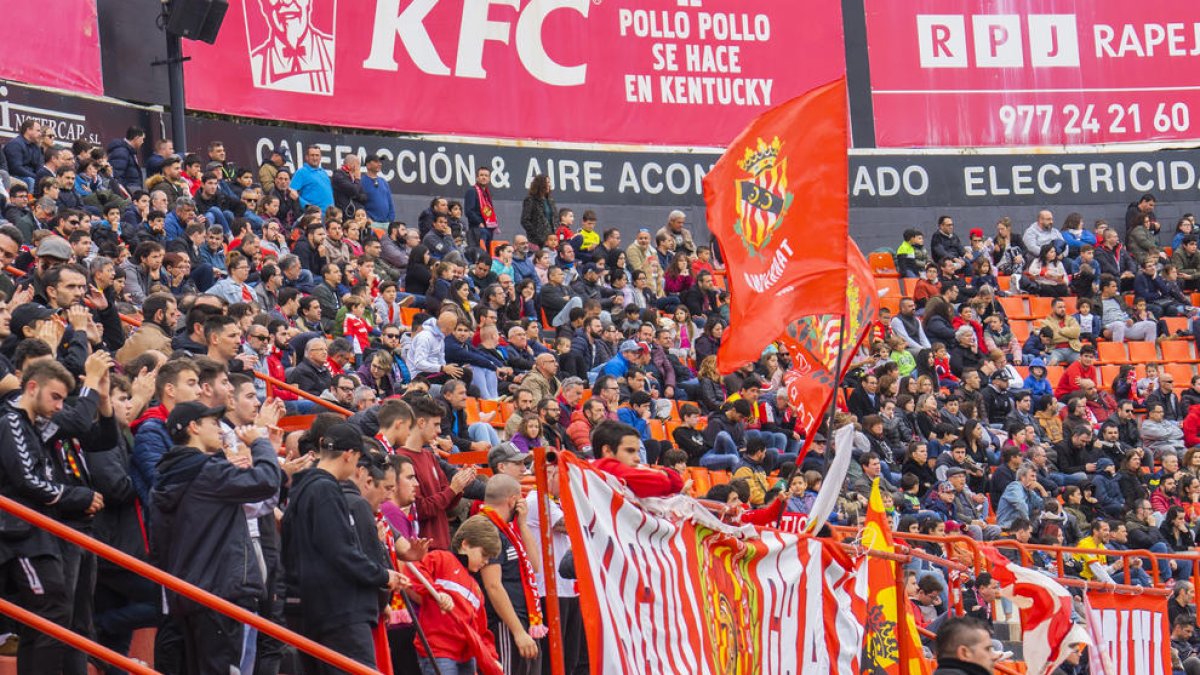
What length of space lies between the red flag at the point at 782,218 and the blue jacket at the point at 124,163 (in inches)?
375

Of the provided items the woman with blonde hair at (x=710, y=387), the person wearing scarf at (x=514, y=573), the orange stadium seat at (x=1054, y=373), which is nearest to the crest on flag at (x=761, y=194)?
the person wearing scarf at (x=514, y=573)

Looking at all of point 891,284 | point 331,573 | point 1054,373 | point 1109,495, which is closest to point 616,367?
point 1109,495

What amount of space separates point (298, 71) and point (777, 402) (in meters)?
7.26

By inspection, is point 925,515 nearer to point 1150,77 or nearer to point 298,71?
point 298,71

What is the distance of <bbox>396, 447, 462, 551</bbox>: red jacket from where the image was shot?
30.8ft

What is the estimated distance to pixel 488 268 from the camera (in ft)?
63.8

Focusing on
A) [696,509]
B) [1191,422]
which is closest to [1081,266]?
[1191,422]

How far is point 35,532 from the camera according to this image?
724 cm

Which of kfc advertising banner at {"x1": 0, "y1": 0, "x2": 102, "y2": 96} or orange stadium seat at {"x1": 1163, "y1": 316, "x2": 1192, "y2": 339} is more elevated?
kfc advertising banner at {"x1": 0, "y1": 0, "x2": 102, "y2": 96}

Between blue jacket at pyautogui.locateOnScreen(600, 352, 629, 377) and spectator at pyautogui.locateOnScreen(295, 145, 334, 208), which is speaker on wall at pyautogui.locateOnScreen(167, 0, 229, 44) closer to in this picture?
spectator at pyautogui.locateOnScreen(295, 145, 334, 208)

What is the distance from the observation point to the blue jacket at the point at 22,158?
16.5 metres

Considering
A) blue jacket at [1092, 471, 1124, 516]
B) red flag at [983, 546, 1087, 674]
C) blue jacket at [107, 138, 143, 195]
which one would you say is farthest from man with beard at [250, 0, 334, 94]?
red flag at [983, 546, 1087, 674]

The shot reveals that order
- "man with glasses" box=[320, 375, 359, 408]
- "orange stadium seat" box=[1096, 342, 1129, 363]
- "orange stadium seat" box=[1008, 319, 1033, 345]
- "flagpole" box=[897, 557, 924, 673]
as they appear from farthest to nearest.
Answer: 1. "orange stadium seat" box=[1008, 319, 1033, 345]
2. "orange stadium seat" box=[1096, 342, 1129, 363]
3. "man with glasses" box=[320, 375, 359, 408]
4. "flagpole" box=[897, 557, 924, 673]

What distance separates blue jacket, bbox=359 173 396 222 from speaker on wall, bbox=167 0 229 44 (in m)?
2.38
